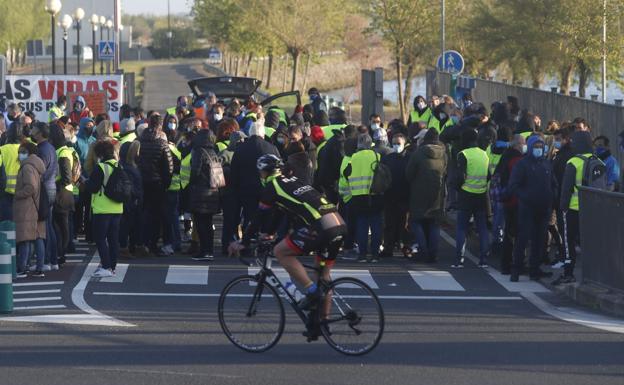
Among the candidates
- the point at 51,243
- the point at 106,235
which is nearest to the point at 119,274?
the point at 106,235

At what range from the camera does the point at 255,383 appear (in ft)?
33.3

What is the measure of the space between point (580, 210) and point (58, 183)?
6513 mm

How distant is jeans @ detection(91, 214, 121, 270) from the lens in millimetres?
16141

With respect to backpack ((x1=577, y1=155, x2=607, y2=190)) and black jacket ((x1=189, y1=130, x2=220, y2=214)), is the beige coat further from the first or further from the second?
backpack ((x1=577, y1=155, x2=607, y2=190))

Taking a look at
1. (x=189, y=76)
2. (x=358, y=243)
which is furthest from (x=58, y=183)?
(x=189, y=76)

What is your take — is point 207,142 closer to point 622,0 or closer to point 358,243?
point 358,243

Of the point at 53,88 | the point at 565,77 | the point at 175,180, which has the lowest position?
the point at 175,180

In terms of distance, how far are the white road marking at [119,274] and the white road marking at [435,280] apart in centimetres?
364

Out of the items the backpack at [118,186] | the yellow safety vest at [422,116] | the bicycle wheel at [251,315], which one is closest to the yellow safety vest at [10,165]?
the backpack at [118,186]

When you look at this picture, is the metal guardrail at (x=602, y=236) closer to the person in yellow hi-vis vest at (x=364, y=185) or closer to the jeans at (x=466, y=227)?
the jeans at (x=466, y=227)

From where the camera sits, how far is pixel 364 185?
1766 centimetres

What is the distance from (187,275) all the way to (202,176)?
1620mm

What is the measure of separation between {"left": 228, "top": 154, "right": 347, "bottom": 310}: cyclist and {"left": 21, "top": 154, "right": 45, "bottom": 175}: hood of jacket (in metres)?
5.50

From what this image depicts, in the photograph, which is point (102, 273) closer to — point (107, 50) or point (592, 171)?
point (592, 171)
